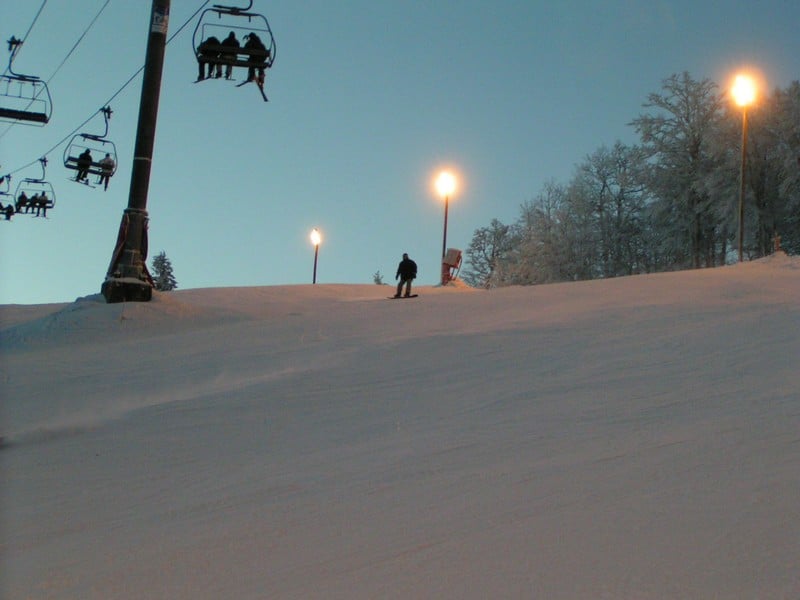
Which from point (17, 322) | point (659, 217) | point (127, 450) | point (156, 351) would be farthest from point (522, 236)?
point (127, 450)

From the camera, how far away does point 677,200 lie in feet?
168

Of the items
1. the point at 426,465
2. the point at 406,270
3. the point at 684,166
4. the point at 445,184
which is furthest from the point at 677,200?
the point at 426,465

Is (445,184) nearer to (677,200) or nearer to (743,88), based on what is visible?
(743,88)

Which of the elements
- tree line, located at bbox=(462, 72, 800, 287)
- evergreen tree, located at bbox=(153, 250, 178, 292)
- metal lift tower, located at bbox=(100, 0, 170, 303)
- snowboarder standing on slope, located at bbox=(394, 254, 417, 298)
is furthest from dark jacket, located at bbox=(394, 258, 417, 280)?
evergreen tree, located at bbox=(153, 250, 178, 292)

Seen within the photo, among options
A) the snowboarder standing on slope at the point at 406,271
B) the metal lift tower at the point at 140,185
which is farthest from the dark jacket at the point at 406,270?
the metal lift tower at the point at 140,185

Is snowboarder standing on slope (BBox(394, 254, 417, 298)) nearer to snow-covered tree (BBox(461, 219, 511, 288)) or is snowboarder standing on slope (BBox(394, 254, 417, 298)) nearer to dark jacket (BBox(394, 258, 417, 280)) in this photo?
dark jacket (BBox(394, 258, 417, 280))

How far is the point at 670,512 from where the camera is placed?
488 cm

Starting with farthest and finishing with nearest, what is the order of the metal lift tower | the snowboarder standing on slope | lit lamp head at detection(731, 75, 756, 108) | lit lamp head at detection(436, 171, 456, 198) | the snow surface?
1. lit lamp head at detection(436, 171, 456, 198)
2. lit lamp head at detection(731, 75, 756, 108)
3. the snowboarder standing on slope
4. the metal lift tower
5. the snow surface

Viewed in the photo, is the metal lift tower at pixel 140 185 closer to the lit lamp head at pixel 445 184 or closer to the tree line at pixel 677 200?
the lit lamp head at pixel 445 184

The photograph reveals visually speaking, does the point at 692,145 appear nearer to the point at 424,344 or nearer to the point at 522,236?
the point at 522,236

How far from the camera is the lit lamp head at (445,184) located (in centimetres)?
3403

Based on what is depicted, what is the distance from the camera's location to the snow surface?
4.42 metres

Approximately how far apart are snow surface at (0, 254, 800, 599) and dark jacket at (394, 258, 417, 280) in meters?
9.62

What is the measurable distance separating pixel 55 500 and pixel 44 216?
23576 millimetres
